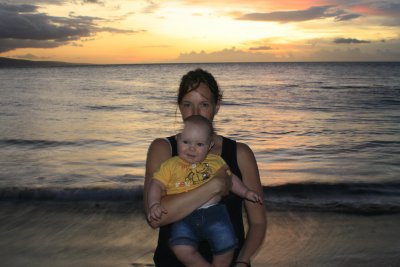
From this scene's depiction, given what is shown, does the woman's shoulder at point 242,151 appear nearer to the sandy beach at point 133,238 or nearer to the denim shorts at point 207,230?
the denim shorts at point 207,230

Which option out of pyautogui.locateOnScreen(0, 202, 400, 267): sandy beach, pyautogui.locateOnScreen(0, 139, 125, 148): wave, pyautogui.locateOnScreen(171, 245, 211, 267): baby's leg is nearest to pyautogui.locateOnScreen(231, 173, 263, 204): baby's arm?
pyautogui.locateOnScreen(171, 245, 211, 267): baby's leg

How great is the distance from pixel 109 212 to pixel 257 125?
1171cm

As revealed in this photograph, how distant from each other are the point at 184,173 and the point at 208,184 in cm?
30

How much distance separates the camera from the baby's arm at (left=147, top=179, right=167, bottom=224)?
2498 mm

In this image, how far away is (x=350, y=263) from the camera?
Result: 5.32 metres

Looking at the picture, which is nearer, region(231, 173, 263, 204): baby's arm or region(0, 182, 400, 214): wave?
region(231, 173, 263, 204): baby's arm

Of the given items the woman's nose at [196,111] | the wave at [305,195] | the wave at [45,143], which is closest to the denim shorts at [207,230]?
the woman's nose at [196,111]

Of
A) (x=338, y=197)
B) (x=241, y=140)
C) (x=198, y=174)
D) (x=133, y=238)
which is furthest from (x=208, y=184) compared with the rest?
(x=241, y=140)

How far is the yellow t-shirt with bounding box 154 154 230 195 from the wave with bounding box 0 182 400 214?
16.1 feet

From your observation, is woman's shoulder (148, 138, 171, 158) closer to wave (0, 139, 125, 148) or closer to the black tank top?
the black tank top

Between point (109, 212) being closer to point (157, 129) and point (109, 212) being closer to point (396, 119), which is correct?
point (157, 129)

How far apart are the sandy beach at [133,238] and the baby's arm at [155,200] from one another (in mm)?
2883

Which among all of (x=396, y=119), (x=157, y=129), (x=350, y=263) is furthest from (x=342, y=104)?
(x=350, y=263)

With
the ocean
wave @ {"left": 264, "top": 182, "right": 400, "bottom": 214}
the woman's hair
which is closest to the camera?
the woman's hair
